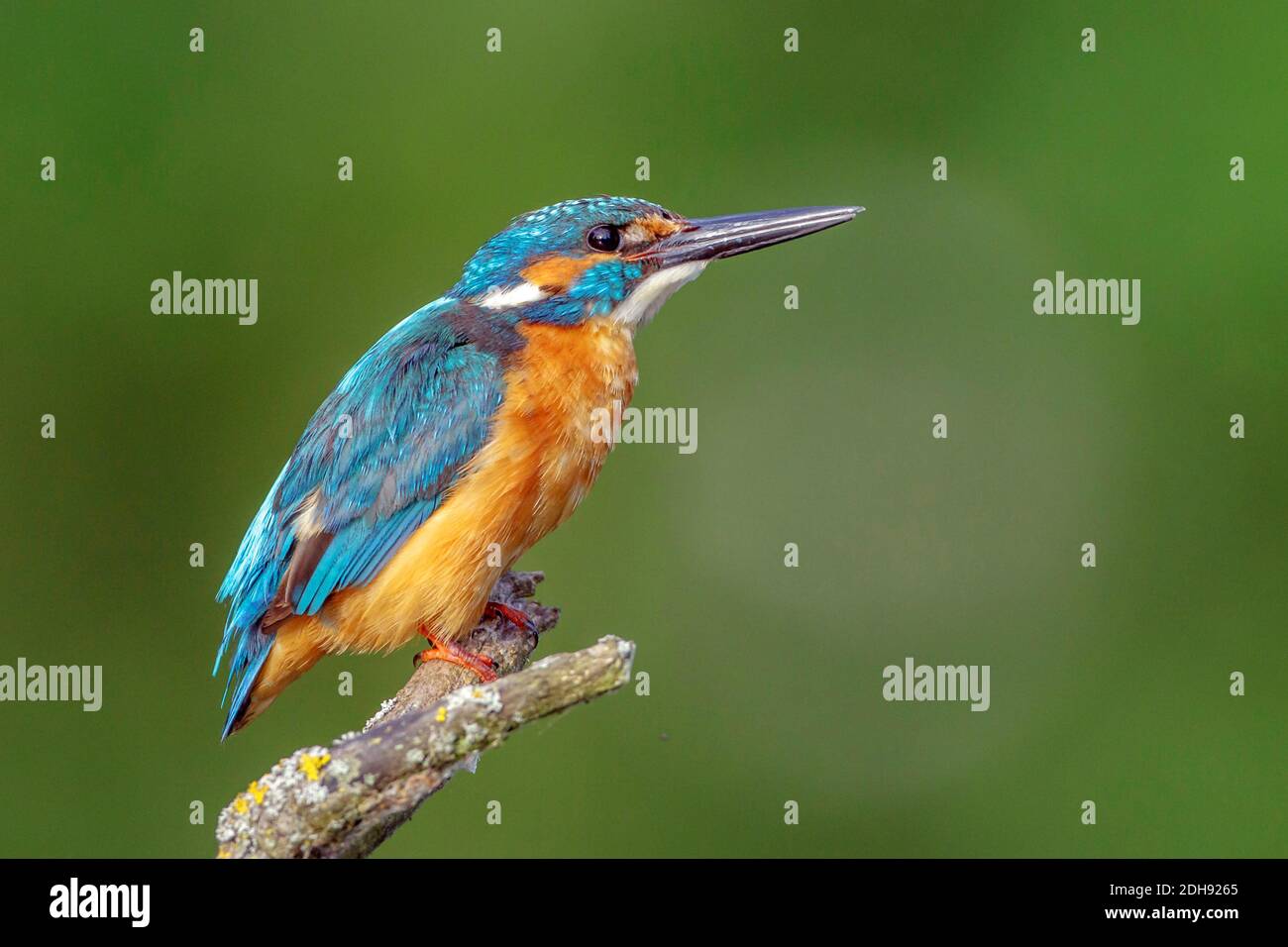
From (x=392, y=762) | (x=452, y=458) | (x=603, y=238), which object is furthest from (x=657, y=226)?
(x=392, y=762)

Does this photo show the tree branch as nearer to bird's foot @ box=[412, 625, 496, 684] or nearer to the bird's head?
bird's foot @ box=[412, 625, 496, 684]

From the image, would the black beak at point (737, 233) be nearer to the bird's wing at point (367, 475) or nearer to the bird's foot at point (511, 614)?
the bird's wing at point (367, 475)

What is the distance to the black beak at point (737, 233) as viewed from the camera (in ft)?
10.4

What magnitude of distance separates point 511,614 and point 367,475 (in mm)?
483

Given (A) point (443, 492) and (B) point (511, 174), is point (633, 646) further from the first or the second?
(B) point (511, 174)

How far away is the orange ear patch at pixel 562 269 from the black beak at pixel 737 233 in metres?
0.13

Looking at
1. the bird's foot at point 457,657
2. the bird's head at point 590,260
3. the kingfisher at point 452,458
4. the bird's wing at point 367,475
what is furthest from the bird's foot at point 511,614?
A: the bird's head at point 590,260

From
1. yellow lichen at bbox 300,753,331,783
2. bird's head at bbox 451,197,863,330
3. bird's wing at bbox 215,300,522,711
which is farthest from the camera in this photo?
bird's head at bbox 451,197,863,330

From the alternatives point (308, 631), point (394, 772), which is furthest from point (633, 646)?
point (308, 631)

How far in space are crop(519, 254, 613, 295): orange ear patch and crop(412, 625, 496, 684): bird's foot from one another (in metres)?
0.83

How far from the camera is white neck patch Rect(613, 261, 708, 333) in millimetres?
3170

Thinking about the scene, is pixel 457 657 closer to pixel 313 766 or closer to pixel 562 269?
pixel 562 269

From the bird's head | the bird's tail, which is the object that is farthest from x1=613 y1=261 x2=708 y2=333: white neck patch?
the bird's tail

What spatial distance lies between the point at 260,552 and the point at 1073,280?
3717 millimetres
